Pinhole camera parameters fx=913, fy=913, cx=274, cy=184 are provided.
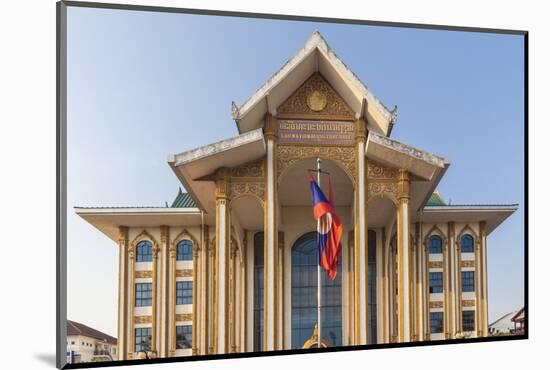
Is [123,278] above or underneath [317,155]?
underneath

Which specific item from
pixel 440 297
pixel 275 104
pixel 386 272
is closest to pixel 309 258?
pixel 386 272

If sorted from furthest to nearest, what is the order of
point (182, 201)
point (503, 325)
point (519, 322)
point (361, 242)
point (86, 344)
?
point (182, 201)
point (503, 325)
point (519, 322)
point (361, 242)
point (86, 344)

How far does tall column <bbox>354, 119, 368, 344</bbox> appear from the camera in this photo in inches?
572

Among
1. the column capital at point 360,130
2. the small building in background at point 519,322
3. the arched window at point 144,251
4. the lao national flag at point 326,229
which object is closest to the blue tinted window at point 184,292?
the arched window at point 144,251

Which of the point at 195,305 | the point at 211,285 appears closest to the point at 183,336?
the point at 195,305

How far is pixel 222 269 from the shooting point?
14.2 m

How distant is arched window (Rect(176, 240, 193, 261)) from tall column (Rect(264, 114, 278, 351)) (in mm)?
2791

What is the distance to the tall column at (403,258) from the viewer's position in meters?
14.8

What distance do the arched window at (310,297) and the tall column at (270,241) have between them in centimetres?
261

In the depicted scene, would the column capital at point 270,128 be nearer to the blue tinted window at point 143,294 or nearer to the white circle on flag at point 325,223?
the white circle on flag at point 325,223

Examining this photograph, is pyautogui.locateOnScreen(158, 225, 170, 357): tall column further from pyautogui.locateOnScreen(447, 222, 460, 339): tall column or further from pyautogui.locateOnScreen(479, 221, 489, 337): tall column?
pyautogui.locateOnScreen(479, 221, 489, 337): tall column

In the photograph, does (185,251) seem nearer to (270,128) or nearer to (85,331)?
(85,331)

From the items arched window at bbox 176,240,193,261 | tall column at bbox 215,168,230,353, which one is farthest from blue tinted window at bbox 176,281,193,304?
tall column at bbox 215,168,230,353

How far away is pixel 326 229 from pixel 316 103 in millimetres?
2081
